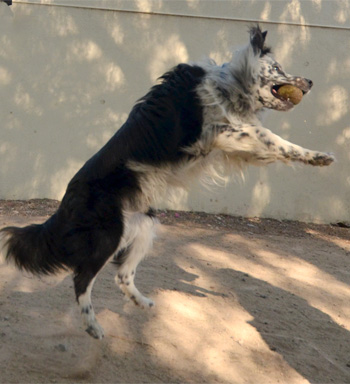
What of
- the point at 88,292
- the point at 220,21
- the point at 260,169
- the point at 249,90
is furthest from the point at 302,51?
the point at 88,292

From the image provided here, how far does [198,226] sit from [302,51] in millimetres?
3137

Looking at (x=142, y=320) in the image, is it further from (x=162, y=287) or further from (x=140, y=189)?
(x=140, y=189)

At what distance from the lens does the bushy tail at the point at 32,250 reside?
14.6 ft

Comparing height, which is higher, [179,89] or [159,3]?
[159,3]

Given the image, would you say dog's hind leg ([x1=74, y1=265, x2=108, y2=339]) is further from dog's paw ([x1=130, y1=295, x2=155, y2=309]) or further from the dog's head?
the dog's head

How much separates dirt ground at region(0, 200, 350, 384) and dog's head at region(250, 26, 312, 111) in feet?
6.25

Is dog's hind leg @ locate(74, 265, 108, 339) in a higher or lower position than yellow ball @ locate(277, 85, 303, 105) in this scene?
lower

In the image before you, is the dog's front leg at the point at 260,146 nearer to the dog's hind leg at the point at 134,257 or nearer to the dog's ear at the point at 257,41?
the dog's ear at the point at 257,41

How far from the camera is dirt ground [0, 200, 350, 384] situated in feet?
14.2

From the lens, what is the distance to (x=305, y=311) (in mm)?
5605

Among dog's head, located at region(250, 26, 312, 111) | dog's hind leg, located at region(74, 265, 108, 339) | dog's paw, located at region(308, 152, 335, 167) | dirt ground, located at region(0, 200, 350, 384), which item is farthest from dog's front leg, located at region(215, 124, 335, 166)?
dirt ground, located at region(0, 200, 350, 384)

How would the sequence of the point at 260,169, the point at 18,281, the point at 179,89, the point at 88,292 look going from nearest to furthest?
the point at 88,292 → the point at 179,89 → the point at 18,281 → the point at 260,169

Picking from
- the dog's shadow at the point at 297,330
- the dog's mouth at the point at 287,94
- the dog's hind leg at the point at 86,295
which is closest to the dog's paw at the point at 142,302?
the dog's hind leg at the point at 86,295

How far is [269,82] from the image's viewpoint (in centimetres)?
497
